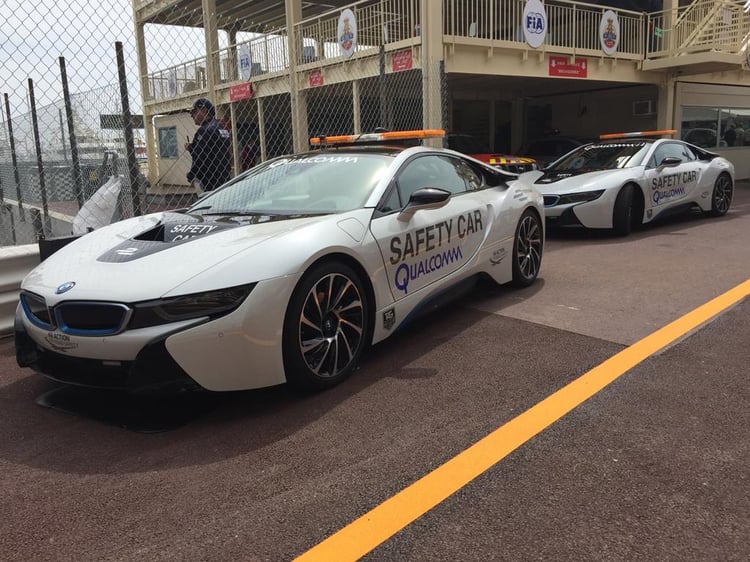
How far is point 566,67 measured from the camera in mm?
14797

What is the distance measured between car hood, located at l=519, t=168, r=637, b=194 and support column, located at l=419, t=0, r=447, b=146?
3501mm

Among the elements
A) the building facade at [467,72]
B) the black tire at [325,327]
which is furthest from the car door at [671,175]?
the black tire at [325,327]

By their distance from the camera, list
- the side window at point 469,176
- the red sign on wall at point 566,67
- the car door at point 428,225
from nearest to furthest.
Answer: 1. the car door at point 428,225
2. the side window at point 469,176
3. the red sign on wall at point 566,67

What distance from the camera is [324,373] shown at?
11.5ft

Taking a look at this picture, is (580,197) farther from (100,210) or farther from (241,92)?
(241,92)

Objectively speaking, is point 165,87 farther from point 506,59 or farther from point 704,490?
point 704,490

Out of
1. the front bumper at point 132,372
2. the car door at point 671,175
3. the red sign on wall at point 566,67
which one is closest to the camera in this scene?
the front bumper at point 132,372

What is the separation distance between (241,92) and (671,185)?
13.9 metres

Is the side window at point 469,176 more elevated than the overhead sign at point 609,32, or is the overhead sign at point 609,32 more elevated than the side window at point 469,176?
the overhead sign at point 609,32

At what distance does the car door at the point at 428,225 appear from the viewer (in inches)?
157

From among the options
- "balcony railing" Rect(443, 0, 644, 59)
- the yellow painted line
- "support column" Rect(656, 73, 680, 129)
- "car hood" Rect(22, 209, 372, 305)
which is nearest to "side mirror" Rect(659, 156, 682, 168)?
the yellow painted line

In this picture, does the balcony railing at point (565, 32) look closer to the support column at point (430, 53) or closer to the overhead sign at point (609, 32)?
the overhead sign at point (609, 32)

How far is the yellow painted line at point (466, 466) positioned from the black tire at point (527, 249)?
1.51m

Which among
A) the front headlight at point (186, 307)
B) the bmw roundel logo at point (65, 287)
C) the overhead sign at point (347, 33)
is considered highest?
the overhead sign at point (347, 33)
